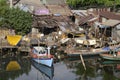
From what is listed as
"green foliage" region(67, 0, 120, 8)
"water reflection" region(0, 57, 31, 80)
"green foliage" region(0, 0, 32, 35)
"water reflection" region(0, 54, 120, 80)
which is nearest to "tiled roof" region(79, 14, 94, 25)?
"green foliage" region(67, 0, 120, 8)

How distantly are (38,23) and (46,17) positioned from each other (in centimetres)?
267

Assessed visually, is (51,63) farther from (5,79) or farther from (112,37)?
(112,37)

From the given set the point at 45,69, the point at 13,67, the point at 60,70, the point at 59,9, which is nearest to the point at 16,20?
the point at 59,9

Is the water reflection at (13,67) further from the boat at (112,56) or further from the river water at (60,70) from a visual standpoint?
the boat at (112,56)

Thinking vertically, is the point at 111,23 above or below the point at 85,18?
below

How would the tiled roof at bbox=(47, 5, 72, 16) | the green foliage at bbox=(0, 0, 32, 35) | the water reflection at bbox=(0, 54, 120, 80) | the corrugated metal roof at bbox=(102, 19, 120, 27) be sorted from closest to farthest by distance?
the water reflection at bbox=(0, 54, 120, 80), the green foliage at bbox=(0, 0, 32, 35), the corrugated metal roof at bbox=(102, 19, 120, 27), the tiled roof at bbox=(47, 5, 72, 16)

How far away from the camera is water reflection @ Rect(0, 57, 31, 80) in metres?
36.9

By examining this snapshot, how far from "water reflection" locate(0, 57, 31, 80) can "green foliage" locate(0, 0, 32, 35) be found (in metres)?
6.23

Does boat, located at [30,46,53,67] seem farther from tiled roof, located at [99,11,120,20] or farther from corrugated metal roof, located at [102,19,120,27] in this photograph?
tiled roof, located at [99,11,120,20]

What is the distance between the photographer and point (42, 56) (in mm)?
39656

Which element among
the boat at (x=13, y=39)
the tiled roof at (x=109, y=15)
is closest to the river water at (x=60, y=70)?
the boat at (x=13, y=39)

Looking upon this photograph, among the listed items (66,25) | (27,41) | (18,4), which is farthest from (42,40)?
(18,4)

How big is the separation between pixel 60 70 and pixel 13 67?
16.9 feet

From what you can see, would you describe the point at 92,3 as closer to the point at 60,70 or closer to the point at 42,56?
the point at 42,56
